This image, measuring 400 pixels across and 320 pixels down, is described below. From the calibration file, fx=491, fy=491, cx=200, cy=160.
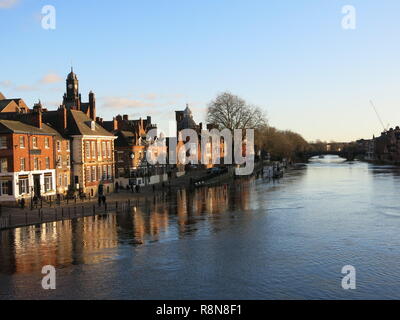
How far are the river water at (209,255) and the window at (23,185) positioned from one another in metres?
11.0

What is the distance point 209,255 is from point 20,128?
30784 millimetres

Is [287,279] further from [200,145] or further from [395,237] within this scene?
[200,145]

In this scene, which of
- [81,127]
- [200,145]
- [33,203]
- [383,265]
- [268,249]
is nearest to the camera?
[383,265]

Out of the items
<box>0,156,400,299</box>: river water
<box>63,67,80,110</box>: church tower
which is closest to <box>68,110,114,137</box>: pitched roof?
<box>0,156,400,299</box>: river water

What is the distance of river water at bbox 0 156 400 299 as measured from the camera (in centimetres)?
2203

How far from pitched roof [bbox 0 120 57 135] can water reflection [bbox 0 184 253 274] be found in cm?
1317

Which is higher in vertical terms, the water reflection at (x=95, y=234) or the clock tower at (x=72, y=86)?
the clock tower at (x=72, y=86)

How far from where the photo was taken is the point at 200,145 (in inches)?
5000


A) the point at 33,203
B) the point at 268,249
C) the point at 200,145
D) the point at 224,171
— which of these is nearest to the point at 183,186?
the point at 224,171

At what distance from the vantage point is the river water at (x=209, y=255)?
22031 mm

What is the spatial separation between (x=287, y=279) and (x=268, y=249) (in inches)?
276

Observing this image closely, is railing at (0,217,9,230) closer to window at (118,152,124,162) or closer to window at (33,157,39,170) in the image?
window at (33,157,39,170)

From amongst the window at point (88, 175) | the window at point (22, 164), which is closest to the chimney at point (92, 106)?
the window at point (88, 175)

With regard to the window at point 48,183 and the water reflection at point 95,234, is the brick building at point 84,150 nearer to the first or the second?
the window at point 48,183
